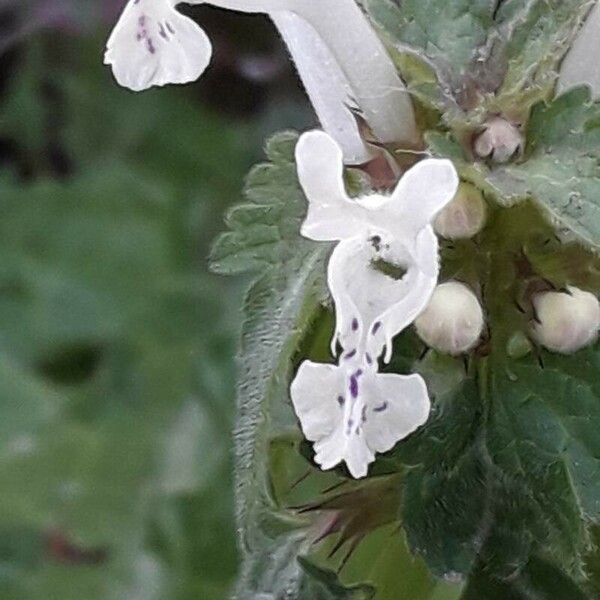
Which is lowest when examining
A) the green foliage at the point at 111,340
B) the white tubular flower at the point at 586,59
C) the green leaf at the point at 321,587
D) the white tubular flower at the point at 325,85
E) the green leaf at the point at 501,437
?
the green foliage at the point at 111,340

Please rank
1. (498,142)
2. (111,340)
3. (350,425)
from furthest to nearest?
(111,340) < (498,142) < (350,425)

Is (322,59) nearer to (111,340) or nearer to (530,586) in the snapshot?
(530,586)

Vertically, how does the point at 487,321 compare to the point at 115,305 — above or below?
above

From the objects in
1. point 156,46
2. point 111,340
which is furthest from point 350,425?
point 111,340

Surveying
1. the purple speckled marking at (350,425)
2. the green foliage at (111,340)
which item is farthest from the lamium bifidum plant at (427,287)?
the green foliage at (111,340)

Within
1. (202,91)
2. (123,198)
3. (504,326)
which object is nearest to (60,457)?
(123,198)

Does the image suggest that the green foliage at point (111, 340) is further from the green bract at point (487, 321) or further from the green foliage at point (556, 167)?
the green foliage at point (556, 167)

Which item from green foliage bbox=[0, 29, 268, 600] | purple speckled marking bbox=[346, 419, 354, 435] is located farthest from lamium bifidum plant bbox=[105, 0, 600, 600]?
green foliage bbox=[0, 29, 268, 600]
